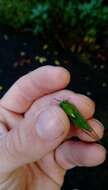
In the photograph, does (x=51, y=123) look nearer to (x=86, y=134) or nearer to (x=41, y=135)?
(x=41, y=135)

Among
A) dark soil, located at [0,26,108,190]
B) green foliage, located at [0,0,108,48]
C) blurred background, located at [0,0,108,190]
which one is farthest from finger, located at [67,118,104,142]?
A: green foliage, located at [0,0,108,48]

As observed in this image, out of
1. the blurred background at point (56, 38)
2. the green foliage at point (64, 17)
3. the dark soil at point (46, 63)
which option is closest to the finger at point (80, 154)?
the dark soil at point (46, 63)

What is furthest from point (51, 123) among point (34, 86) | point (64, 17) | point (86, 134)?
point (64, 17)

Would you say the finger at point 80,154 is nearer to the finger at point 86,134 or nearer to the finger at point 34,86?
the finger at point 86,134

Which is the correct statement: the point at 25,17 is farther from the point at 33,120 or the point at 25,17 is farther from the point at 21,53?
the point at 33,120

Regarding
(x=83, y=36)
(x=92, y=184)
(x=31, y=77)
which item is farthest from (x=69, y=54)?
(x=31, y=77)

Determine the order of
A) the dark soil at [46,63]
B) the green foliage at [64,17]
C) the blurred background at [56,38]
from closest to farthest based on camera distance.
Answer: the dark soil at [46,63]
the blurred background at [56,38]
the green foliage at [64,17]
